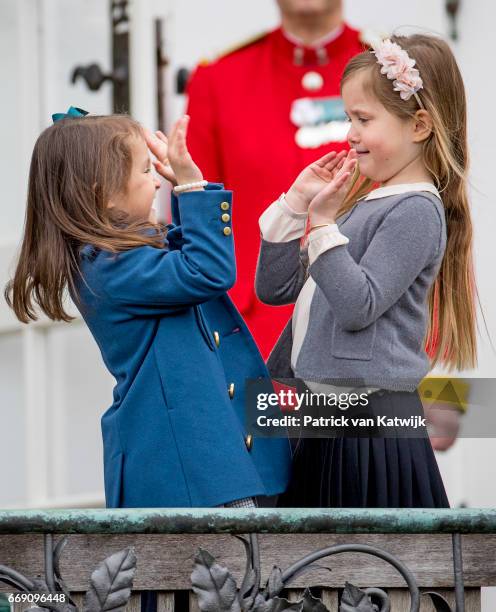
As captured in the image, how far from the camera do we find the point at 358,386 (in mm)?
2133

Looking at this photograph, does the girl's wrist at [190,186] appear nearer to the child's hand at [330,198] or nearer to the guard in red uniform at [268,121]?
the child's hand at [330,198]

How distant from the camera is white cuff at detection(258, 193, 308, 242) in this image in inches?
88.4

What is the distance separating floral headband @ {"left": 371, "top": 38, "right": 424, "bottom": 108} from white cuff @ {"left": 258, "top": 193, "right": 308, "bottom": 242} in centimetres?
27

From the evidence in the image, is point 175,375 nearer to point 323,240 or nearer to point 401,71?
point 323,240

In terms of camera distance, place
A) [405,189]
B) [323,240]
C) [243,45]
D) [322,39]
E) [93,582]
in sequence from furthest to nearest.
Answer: [243,45] → [322,39] → [405,189] → [323,240] → [93,582]

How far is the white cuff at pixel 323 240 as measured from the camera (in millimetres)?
2051

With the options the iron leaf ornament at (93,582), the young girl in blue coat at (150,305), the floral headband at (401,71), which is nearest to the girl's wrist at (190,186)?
the young girl in blue coat at (150,305)

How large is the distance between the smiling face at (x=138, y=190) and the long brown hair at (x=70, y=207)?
0.01m

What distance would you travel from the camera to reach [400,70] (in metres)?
2.15

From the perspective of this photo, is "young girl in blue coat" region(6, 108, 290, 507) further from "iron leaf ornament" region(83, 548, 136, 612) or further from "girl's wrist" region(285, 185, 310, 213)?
"iron leaf ornament" region(83, 548, 136, 612)

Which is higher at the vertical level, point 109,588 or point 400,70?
point 400,70

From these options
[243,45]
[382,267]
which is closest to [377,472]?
[382,267]

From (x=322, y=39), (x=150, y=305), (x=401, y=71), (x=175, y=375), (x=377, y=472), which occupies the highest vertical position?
(x=322, y=39)

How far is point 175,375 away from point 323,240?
0.33 m
